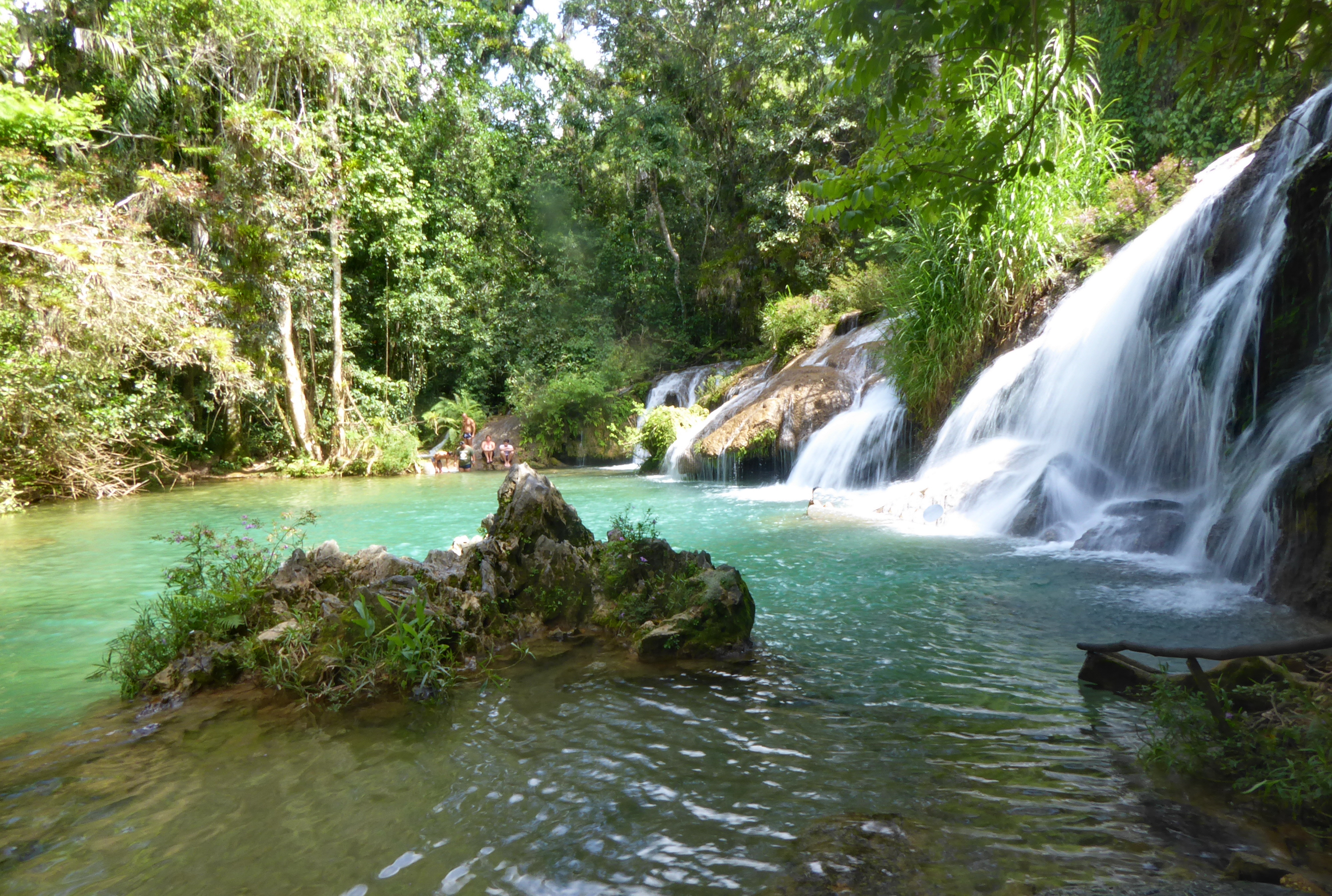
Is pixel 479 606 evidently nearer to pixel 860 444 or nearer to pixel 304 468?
pixel 860 444

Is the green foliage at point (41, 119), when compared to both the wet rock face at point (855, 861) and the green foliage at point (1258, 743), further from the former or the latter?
the green foliage at point (1258, 743)

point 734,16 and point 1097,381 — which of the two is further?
point 734,16

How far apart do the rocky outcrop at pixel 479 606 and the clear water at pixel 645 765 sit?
29 cm

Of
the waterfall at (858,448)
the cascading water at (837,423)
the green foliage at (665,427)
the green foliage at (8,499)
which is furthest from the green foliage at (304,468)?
the waterfall at (858,448)

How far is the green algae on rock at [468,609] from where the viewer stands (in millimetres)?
4133

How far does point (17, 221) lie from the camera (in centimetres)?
909

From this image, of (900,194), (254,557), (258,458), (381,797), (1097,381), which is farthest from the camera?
(258,458)

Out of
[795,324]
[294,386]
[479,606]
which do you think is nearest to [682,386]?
[795,324]

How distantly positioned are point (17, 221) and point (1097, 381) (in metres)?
13.2

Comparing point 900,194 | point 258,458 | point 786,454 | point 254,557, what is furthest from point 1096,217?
point 258,458

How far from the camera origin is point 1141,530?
22.5ft

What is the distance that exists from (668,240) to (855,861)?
2444 cm

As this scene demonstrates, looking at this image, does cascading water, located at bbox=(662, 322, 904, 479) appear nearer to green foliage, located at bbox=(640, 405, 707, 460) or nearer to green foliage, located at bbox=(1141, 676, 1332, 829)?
green foliage, located at bbox=(640, 405, 707, 460)

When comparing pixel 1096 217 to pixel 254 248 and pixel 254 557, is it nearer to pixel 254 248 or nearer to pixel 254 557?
pixel 254 557
